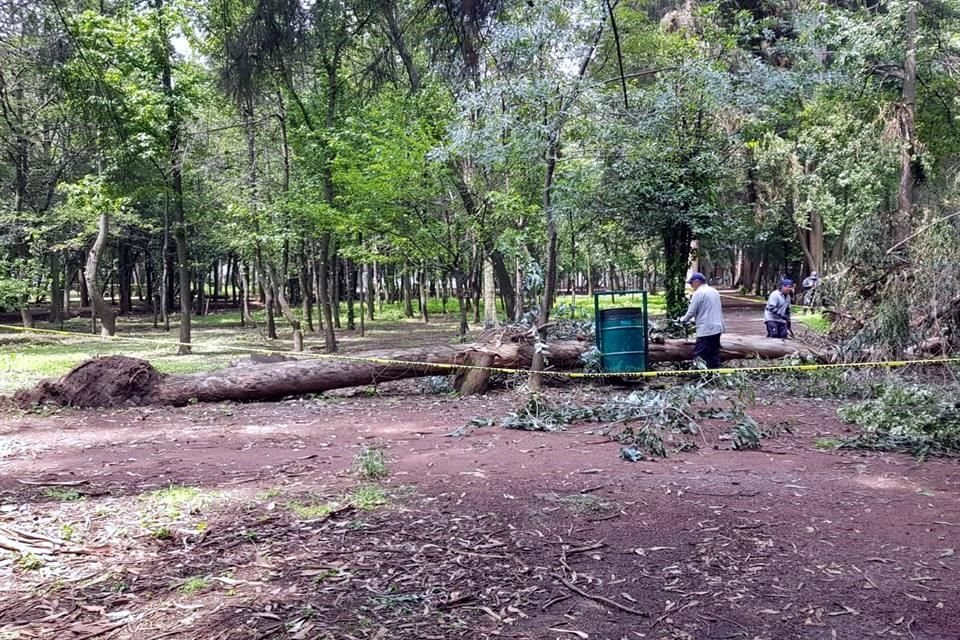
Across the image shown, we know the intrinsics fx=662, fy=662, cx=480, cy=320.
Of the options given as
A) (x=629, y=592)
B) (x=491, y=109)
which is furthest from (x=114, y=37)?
(x=629, y=592)

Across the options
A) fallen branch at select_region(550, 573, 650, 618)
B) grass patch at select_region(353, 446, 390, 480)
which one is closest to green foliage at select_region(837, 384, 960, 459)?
fallen branch at select_region(550, 573, 650, 618)

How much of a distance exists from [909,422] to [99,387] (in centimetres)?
989

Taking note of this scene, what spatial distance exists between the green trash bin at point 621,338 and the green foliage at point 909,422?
125 inches

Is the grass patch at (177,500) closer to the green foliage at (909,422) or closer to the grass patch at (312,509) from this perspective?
the grass patch at (312,509)

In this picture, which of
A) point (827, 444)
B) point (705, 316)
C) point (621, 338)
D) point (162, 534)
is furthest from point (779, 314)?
point (162, 534)

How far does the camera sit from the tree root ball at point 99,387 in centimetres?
905

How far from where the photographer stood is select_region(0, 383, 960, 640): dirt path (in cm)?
296

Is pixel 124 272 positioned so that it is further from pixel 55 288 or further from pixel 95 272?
pixel 95 272

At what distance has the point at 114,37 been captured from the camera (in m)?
14.1

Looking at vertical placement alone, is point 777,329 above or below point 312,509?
above

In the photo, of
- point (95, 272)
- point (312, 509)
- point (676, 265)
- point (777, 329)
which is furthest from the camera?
point (95, 272)

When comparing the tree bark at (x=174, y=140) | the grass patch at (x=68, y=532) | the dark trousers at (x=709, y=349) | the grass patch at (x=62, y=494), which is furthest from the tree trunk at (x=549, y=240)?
the tree bark at (x=174, y=140)

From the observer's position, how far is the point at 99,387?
30.2 feet

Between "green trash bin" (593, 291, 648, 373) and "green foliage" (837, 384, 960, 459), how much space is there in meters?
3.17
